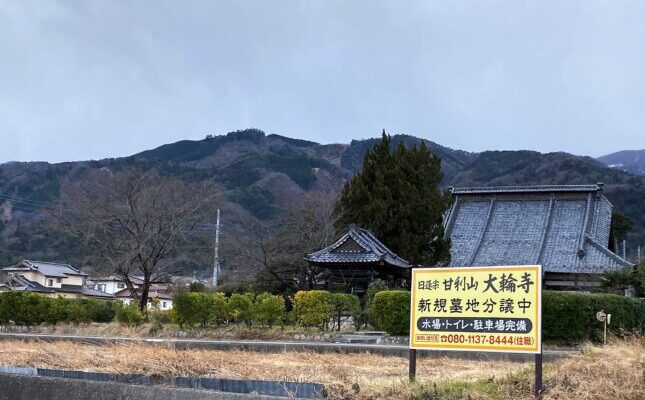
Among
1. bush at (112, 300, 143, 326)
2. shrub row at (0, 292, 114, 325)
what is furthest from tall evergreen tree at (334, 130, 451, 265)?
shrub row at (0, 292, 114, 325)

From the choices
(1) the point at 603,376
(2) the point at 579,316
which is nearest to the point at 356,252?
(2) the point at 579,316

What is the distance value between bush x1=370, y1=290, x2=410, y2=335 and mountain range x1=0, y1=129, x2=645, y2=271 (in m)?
→ 32.3

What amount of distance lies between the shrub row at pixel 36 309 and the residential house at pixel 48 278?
36858mm

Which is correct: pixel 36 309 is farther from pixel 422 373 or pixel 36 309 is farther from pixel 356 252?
pixel 422 373

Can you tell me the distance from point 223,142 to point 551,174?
194ft

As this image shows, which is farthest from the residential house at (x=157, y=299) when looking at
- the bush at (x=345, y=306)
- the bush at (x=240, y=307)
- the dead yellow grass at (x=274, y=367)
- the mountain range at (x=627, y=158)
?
the mountain range at (x=627, y=158)

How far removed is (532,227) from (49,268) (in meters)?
46.5

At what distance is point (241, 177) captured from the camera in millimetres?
85125

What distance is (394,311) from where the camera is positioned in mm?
16594

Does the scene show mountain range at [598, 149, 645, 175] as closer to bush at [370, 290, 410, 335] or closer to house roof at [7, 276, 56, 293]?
house roof at [7, 276, 56, 293]

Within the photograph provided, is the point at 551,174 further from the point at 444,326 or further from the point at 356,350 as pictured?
the point at 444,326

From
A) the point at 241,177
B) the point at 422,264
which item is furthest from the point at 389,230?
the point at 241,177

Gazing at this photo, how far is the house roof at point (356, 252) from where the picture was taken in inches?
909

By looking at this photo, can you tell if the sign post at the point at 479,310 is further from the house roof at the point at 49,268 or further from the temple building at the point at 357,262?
the house roof at the point at 49,268
